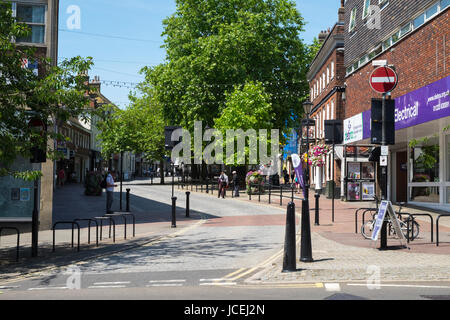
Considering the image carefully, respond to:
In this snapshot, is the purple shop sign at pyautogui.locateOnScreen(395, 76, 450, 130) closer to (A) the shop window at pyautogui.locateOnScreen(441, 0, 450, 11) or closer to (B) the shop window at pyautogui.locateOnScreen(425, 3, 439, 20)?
(A) the shop window at pyautogui.locateOnScreen(441, 0, 450, 11)

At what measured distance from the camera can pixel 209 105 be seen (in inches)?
1500

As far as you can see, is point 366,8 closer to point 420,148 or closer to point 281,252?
point 420,148

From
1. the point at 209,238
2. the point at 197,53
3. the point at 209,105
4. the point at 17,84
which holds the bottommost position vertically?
the point at 209,238

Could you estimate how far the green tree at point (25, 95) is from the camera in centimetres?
1034

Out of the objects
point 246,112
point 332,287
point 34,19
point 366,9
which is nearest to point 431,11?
point 366,9

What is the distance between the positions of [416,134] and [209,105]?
1837 cm

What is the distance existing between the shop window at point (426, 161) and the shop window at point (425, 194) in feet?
1.29

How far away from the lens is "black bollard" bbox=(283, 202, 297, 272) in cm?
821

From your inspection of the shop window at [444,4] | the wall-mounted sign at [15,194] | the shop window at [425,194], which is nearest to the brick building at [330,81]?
the shop window at [425,194]

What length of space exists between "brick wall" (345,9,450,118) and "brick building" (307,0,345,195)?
8.97 m

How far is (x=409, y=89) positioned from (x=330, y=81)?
16.7 metres

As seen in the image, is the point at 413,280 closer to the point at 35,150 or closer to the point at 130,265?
the point at 130,265

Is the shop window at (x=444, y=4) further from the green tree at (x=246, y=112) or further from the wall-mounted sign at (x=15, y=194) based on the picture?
the green tree at (x=246, y=112)
